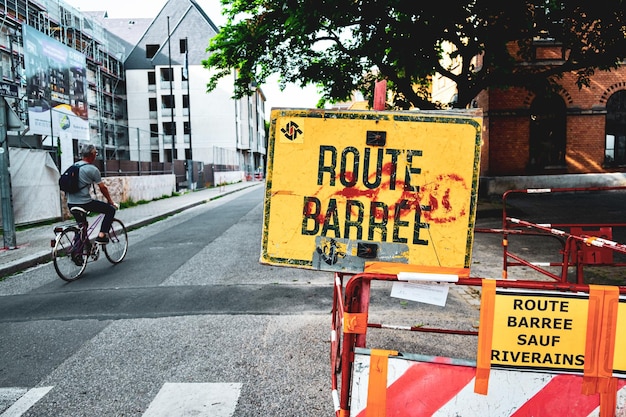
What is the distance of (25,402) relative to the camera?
3.46 m

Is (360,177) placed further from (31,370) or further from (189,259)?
(189,259)

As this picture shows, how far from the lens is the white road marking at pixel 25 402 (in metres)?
3.31

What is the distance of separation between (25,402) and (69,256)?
4521 mm

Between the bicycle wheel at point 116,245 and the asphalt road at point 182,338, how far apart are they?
1.22 feet

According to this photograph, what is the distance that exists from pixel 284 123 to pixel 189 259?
6380 millimetres

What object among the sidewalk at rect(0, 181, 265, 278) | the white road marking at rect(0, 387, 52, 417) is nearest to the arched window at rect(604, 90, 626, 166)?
the sidewalk at rect(0, 181, 265, 278)

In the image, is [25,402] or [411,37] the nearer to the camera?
[25,402]

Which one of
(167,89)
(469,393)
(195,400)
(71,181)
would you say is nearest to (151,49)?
(167,89)

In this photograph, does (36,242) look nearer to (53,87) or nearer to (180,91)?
(53,87)

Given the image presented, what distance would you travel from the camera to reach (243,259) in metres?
8.76

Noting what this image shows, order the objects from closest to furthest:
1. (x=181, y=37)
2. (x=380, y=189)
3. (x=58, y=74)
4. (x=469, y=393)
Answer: (x=469, y=393) → (x=380, y=189) → (x=58, y=74) → (x=181, y=37)

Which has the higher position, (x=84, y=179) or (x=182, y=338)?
(x=84, y=179)

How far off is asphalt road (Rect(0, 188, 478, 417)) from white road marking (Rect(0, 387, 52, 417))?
3 centimetres

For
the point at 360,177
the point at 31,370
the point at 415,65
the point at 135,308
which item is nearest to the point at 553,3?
the point at 415,65
